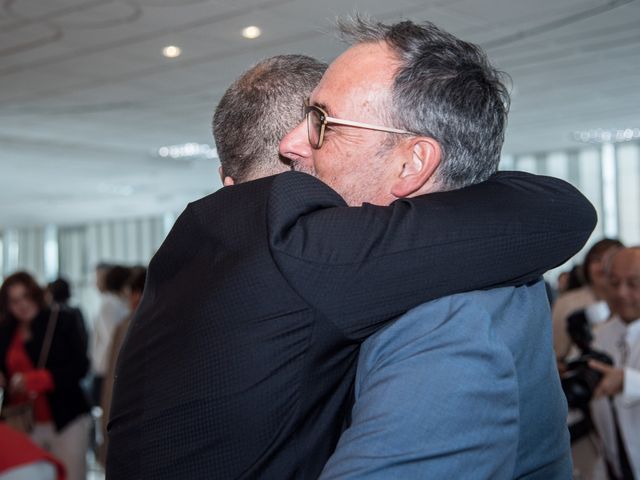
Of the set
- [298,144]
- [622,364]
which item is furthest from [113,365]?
[298,144]

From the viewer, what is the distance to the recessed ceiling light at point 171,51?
6574mm

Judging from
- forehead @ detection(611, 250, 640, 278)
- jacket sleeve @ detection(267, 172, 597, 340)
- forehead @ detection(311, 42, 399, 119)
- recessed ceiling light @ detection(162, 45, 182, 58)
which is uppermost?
recessed ceiling light @ detection(162, 45, 182, 58)

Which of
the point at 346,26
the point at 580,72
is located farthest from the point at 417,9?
the point at 346,26

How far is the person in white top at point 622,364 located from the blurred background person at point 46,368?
3.31 meters

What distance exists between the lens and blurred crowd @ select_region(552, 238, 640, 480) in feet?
10.1

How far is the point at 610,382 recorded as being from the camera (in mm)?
3090

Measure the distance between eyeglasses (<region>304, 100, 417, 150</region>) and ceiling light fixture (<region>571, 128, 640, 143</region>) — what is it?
945 centimetres

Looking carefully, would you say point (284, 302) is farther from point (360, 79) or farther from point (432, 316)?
point (360, 79)

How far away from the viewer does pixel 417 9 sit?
490 centimetres

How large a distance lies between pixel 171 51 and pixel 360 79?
227 inches

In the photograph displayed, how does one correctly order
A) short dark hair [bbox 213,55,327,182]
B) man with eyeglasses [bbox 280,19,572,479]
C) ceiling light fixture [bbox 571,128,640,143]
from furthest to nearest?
ceiling light fixture [bbox 571,128,640,143]
short dark hair [bbox 213,55,327,182]
man with eyeglasses [bbox 280,19,572,479]

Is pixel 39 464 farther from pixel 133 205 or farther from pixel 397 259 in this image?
pixel 133 205

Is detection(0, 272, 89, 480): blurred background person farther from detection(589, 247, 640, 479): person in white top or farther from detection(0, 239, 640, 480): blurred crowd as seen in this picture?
detection(589, 247, 640, 479): person in white top

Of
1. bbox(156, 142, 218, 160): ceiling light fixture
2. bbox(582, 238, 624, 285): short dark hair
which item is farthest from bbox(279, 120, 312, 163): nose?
bbox(156, 142, 218, 160): ceiling light fixture
